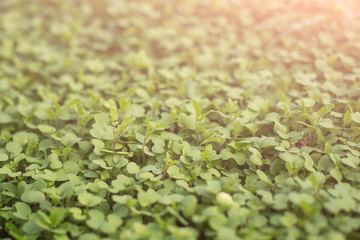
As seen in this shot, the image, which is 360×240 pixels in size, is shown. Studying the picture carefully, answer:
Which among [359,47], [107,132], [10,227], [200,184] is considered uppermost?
[359,47]

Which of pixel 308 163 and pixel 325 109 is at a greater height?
pixel 325 109

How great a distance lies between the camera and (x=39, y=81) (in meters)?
3.13

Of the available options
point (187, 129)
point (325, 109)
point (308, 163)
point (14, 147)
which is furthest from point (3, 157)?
point (325, 109)

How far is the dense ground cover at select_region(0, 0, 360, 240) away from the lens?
5.00ft

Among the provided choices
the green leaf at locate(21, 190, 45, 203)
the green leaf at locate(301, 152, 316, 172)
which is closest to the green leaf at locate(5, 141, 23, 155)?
the green leaf at locate(21, 190, 45, 203)

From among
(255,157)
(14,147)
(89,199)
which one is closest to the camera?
(89,199)

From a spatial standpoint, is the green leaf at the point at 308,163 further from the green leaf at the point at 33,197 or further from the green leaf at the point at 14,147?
the green leaf at the point at 14,147

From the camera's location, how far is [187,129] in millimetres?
2121

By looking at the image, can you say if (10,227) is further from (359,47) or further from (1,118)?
(359,47)

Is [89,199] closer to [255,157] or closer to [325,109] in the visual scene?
[255,157]

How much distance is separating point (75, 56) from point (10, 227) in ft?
7.01

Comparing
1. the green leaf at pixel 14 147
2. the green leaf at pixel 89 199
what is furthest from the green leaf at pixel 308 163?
the green leaf at pixel 14 147

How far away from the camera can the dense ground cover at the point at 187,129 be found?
60.0 inches

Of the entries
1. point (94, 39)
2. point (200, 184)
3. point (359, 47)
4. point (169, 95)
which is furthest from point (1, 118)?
point (359, 47)
